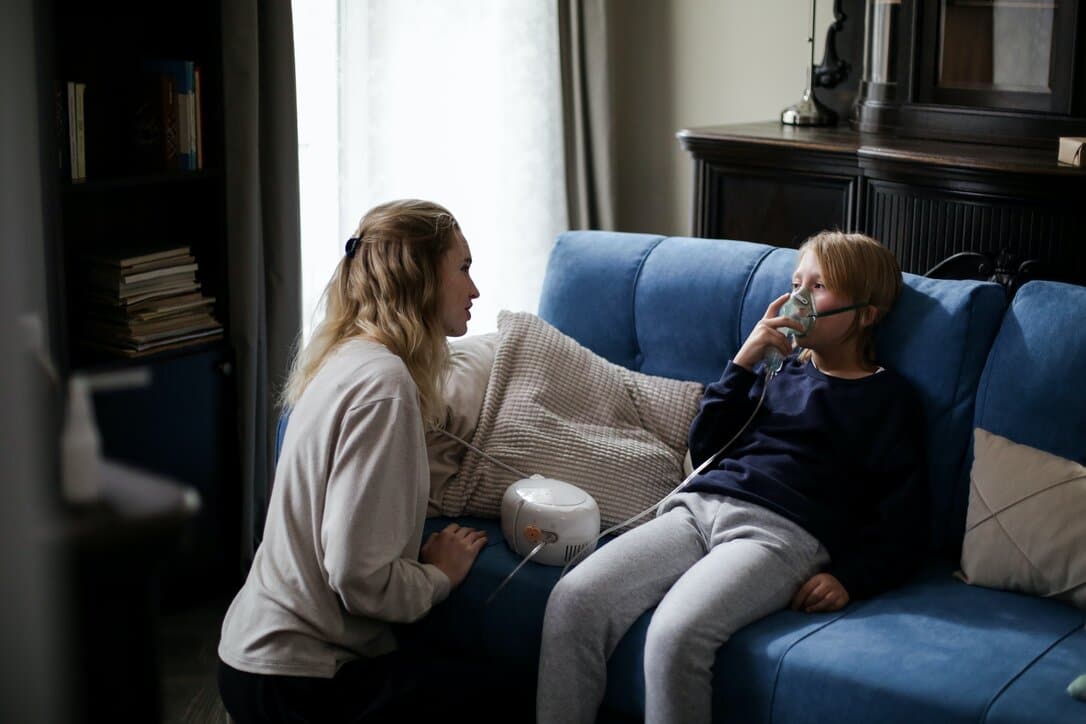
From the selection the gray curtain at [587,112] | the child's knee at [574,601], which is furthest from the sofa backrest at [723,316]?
the gray curtain at [587,112]

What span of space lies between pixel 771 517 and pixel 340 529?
2.33ft

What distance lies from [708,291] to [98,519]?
80.9 inches

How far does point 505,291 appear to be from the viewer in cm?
378

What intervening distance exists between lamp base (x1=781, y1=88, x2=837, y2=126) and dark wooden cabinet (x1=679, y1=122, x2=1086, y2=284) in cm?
4

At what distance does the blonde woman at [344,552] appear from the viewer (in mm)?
1607

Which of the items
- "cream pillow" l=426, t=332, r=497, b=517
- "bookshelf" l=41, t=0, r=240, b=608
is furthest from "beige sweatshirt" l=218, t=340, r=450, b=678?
"bookshelf" l=41, t=0, r=240, b=608

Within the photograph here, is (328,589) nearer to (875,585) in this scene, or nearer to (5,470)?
(875,585)

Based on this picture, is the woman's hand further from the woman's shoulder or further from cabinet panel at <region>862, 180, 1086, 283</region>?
cabinet panel at <region>862, 180, 1086, 283</region>

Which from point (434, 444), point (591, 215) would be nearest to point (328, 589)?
point (434, 444)

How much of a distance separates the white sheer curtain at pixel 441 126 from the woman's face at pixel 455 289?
52.0 inches

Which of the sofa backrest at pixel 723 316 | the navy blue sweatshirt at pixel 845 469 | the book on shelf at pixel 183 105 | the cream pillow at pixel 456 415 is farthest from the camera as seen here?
the book on shelf at pixel 183 105

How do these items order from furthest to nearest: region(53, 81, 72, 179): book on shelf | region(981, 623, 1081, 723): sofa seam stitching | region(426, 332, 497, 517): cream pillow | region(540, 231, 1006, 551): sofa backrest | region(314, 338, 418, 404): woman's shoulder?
region(53, 81, 72, 179): book on shelf < region(426, 332, 497, 517): cream pillow < region(540, 231, 1006, 551): sofa backrest < region(314, 338, 418, 404): woman's shoulder < region(981, 623, 1081, 723): sofa seam stitching

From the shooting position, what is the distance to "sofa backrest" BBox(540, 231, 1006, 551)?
2000 millimetres

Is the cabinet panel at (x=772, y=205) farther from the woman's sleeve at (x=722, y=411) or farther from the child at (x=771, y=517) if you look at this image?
the woman's sleeve at (x=722, y=411)
